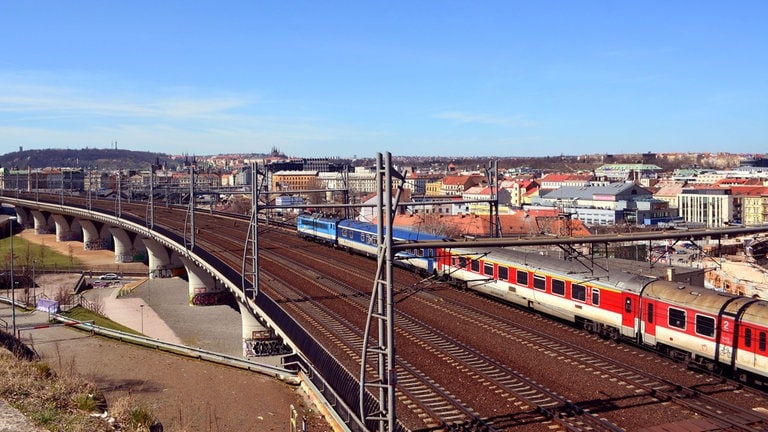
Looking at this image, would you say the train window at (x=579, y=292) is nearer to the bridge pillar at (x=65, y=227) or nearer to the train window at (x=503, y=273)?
the train window at (x=503, y=273)

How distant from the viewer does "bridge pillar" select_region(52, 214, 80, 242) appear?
84.9 m

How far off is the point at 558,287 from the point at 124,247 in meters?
56.8

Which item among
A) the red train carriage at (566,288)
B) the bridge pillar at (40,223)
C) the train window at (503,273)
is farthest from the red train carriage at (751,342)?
the bridge pillar at (40,223)

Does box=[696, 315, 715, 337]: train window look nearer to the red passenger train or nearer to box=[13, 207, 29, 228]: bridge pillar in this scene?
the red passenger train

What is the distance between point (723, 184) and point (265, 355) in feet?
343

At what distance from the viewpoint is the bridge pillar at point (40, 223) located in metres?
91.6

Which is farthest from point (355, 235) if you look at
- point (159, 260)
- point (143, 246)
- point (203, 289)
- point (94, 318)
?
point (143, 246)

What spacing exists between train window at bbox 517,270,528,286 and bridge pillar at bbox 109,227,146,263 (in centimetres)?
5385

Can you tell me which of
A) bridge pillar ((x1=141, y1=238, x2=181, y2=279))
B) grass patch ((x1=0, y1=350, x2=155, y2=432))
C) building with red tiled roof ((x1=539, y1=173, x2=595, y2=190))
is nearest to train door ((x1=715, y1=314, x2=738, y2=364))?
grass patch ((x1=0, y1=350, x2=155, y2=432))

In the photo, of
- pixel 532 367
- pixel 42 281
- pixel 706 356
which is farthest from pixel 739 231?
pixel 42 281

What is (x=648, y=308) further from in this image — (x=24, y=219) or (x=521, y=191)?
(x=521, y=191)

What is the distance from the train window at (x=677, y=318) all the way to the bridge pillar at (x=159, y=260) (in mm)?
47958

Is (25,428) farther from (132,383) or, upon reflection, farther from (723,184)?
(723,184)

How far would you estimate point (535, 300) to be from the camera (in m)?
24.5
